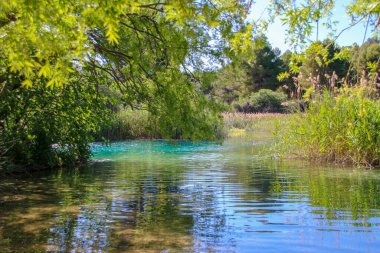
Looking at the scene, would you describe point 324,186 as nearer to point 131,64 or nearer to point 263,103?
point 131,64

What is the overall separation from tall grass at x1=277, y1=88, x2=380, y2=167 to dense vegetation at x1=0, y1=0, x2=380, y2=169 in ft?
1.43

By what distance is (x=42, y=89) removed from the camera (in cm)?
979

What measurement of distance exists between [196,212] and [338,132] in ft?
20.8

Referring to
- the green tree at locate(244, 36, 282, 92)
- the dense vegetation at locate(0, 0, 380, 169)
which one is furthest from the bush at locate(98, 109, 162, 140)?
the green tree at locate(244, 36, 282, 92)

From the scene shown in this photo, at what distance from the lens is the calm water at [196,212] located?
4.41 m

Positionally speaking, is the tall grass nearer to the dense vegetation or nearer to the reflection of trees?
the dense vegetation

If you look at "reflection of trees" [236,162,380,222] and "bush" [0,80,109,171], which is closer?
"reflection of trees" [236,162,380,222]

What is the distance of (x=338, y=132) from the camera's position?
35.8 feet

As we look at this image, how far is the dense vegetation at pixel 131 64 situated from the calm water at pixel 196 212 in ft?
4.39

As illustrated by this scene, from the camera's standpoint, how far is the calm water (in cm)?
441

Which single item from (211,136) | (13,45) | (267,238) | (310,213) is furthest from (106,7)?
(211,136)

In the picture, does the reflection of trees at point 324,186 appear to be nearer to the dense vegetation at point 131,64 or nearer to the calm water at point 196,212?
the calm water at point 196,212

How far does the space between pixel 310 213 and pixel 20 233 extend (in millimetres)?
3645

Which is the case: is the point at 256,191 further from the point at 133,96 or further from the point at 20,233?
the point at 20,233
